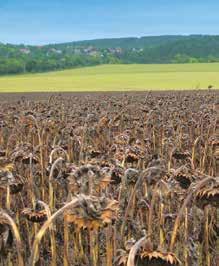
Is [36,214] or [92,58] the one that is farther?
[92,58]

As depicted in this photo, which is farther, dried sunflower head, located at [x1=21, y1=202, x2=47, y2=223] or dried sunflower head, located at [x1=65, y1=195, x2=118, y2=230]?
dried sunflower head, located at [x1=21, y1=202, x2=47, y2=223]

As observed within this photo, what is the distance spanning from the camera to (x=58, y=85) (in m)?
80.4

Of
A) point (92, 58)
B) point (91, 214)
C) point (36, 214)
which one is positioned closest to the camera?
point (91, 214)

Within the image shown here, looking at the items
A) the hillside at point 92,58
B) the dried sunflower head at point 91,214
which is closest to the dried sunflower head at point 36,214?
the dried sunflower head at point 91,214

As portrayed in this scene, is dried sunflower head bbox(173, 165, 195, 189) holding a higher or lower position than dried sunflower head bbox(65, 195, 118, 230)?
lower

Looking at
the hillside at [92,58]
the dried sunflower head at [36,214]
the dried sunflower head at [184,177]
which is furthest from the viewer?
the hillside at [92,58]

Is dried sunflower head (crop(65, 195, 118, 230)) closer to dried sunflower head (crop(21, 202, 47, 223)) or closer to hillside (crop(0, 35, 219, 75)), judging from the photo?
dried sunflower head (crop(21, 202, 47, 223))

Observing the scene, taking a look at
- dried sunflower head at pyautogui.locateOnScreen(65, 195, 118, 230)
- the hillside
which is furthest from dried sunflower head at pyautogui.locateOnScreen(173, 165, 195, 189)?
the hillside

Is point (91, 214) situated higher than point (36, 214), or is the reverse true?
point (91, 214)

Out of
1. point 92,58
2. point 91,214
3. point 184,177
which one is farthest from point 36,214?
point 92,58

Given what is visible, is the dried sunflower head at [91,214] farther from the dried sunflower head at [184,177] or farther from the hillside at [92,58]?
the hillside at [92,58]

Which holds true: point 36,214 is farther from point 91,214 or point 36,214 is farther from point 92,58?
point 92,58

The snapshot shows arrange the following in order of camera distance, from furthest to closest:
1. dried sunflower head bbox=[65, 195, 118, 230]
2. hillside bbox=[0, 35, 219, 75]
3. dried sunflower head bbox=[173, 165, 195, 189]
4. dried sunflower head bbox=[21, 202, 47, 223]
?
hillside bbox=[0, 35, 219, 75] → dried sunflower head bbox=[173, 165, 195, 189] → dried sunflower head bbox=[21, 202, 47, 223] → dried sunflower head bbox=[65, 195, 118, 230]

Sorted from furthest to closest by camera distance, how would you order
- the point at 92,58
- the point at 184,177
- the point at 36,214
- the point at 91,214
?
the point at 92,58, the point at 184,177, the point at 36,214, the point at 91,214
